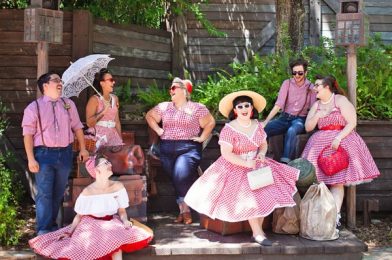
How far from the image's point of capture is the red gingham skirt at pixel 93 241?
5.39 meters

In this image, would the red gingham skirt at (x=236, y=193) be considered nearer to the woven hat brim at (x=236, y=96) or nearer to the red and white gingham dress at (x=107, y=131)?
the woven hat brim at (x=236, y=96)

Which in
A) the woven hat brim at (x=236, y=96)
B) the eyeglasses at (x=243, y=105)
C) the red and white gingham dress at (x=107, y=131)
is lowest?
the red and white gingham dress at (x=107, y=131)

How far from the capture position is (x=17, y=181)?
25.9ft

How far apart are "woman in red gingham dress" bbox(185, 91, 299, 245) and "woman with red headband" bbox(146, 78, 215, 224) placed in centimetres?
52

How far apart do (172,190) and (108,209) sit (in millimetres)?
2036

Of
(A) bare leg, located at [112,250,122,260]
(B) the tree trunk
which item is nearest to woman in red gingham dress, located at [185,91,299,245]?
(A) bare leg, located at [112,250,122,260]

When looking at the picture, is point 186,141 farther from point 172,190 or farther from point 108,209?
point 108,209

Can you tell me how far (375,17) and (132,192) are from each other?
7.43 meters

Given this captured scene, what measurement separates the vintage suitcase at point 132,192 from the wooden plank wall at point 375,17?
22.0 ft

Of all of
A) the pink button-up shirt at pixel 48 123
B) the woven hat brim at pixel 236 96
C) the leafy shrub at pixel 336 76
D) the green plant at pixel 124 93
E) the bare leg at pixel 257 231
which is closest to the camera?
the bare leg at pixel 257 231

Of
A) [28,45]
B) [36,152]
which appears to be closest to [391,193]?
[36,152]

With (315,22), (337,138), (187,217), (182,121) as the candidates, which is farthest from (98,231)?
(315,22)

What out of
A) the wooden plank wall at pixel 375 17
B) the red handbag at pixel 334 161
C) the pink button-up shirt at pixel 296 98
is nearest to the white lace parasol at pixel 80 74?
the pink button-up shirt at pixel 296 98

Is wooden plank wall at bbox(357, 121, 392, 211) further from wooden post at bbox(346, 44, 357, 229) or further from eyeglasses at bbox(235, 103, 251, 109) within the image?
eyeglasses at bbox(235, 103, 251, 109)
